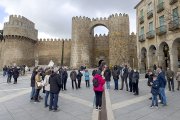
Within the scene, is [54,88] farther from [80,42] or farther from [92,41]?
[92,41]

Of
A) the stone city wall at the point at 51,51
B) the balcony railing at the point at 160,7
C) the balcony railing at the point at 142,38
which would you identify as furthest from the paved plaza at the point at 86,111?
the stone city wall at the point at 51,51

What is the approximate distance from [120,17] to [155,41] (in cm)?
1546

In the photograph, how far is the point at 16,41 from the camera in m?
39.7

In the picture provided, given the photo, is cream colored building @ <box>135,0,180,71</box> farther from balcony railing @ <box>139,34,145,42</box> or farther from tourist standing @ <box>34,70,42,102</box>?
tourist standing @ <box>34,70,42,102</box>

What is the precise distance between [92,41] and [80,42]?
11.6 feet

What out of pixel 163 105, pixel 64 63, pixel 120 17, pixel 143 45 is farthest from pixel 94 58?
pixel 163 105

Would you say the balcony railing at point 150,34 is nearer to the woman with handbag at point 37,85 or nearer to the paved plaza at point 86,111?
the paved plaza at point 86,111

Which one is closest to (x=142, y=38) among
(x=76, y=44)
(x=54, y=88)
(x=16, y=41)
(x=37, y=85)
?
(x=76, y=44)

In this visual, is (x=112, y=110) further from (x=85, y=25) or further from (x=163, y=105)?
(x=85, y=25)

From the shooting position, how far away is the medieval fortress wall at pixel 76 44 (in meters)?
35.8

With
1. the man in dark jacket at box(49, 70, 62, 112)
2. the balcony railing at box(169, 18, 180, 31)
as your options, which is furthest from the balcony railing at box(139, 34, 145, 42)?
the man in dark jacket at box(49, 70, 62, 112)

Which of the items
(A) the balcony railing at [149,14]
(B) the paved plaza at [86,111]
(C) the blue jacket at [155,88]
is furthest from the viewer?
(A) the balcony railing at [149,14]

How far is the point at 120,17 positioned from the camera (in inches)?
1425

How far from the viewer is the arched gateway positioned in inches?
1393
